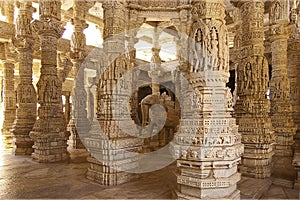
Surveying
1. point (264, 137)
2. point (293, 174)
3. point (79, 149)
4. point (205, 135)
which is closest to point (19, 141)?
point (79, 149)

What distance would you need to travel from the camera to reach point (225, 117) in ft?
11.6

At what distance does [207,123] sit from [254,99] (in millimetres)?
2833

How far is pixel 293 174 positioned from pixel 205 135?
→ 3.60 metres

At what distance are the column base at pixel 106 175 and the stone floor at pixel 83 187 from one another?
0.47ft

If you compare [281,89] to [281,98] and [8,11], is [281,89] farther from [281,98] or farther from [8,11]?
[8,11]

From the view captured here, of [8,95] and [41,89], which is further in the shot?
[8,95]

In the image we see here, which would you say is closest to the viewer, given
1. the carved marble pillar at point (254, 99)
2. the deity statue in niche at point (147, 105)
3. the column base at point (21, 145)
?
the carved marble pillar at point (254, 99)

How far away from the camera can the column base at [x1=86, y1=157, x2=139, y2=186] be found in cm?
465

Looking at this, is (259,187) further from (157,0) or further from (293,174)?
(157,0)

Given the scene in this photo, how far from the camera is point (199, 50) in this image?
3584 millimetres

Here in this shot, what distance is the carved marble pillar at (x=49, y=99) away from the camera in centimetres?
695

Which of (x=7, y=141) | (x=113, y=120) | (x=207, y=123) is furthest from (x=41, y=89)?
(x=207, y=123)

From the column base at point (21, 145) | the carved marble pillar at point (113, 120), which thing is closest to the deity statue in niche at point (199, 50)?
the carved marble pillar at point (113, 120)

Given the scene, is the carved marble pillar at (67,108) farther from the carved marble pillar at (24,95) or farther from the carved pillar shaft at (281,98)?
the carved pillar shaft at (281,98)
